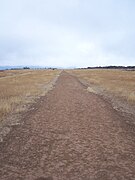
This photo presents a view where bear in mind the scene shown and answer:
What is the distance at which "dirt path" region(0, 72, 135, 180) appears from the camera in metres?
6.67

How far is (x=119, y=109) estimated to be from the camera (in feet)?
56.0

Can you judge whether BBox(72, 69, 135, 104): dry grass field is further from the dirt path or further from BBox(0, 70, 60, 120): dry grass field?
the dirt path

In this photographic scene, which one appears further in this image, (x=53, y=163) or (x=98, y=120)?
(x=98, y=120)

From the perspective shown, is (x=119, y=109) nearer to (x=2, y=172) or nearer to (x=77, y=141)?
(x=77, y=141)

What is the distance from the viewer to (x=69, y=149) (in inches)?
335

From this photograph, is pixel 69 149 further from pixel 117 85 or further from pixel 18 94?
pixel 117 85

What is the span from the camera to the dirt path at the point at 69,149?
263 inches

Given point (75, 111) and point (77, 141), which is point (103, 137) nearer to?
point (77, 141)

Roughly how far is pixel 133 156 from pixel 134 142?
163 cm

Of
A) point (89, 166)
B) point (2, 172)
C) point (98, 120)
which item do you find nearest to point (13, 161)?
point (2, 172)

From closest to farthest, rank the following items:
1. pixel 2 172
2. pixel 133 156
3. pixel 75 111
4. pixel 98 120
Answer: pixel 2 172, pixel 133 156, pixel 98 120, pixel 75 111

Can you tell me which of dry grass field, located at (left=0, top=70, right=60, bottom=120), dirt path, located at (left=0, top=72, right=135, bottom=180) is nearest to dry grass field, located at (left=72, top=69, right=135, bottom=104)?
dry grass field, located at (left=0, top=70, right=60, bottom=120)

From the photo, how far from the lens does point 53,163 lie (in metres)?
7.32

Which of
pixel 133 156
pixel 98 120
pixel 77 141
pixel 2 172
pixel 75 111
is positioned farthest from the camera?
pixel 75 111
